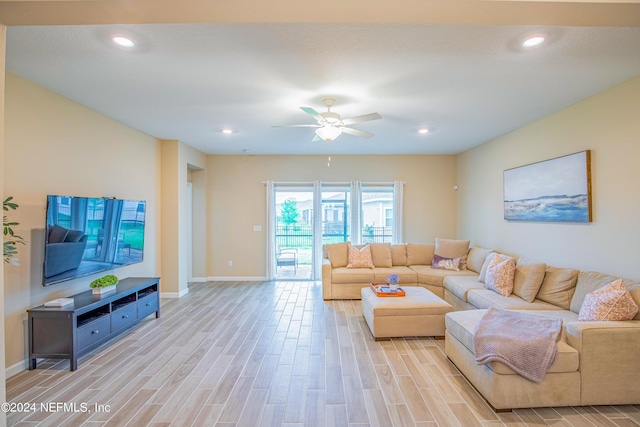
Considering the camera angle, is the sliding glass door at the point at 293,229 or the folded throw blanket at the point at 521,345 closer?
the folded throw blanket at the point at 521,345

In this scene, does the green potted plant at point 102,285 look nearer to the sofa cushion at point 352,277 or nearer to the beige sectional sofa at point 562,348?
the sofa cushion at point 352,277

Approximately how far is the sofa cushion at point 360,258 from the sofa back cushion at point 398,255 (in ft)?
1.69

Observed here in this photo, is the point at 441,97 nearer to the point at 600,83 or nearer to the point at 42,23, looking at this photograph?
the point at 600,83

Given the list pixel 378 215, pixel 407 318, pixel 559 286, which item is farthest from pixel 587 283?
pixel 378 215

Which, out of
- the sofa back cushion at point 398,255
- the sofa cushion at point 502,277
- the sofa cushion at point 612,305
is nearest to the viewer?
the sofa cushion at point 612,305

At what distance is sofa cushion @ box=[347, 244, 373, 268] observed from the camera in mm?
5414

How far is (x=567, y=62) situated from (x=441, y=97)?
1.06m

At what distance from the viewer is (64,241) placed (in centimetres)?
300

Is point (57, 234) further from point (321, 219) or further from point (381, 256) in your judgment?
point (381, 256)

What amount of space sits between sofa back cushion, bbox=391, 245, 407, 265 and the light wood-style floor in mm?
1977

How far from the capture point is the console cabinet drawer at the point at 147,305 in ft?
12.6

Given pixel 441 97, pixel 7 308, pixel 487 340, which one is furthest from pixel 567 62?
pixel 7 308

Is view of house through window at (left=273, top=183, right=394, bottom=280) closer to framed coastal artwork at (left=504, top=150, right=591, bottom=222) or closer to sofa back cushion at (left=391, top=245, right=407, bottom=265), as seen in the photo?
sofa back cushion at (left=391, top=245, right=407, bottom=265)

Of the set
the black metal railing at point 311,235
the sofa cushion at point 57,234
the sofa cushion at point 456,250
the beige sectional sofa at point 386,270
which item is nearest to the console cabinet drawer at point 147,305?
the sofa cushion at point 57,234
